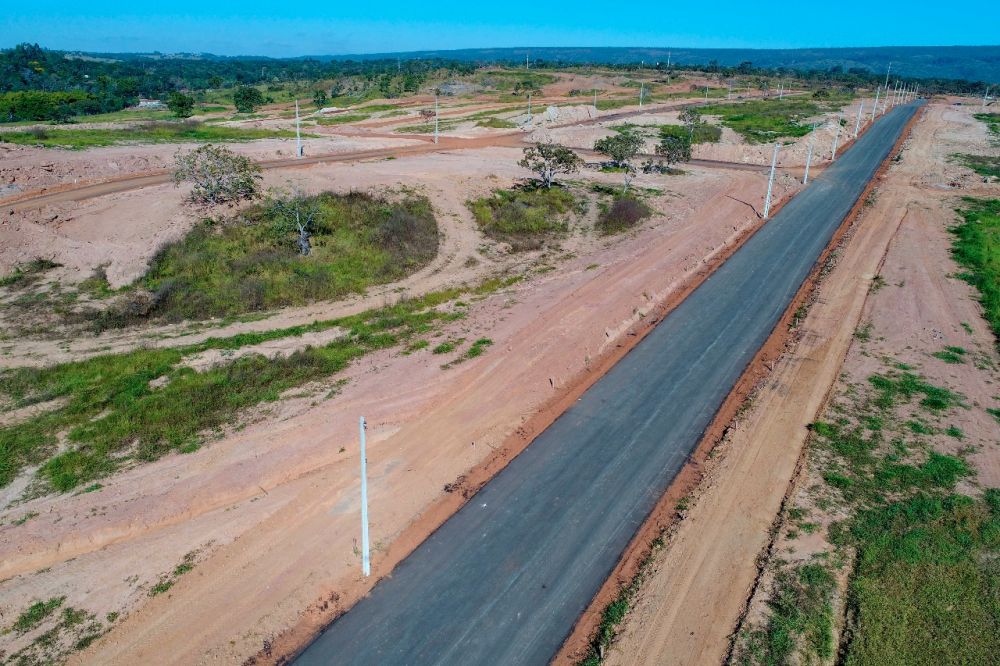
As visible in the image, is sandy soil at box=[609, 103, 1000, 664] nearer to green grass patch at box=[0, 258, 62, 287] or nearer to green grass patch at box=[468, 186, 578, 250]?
green grass patch at box=[468, 186, 578, 250]

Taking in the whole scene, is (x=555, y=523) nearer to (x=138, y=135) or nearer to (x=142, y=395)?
(x=142, y=395)

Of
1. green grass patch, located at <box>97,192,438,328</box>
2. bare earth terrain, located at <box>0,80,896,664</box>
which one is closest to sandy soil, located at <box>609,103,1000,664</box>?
bare earth terrain, located at <box>0,80,896,664</box>

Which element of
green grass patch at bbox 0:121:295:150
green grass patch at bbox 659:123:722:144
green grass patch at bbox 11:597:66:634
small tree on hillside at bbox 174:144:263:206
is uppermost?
green grass patch at bbox 659:123:722:144

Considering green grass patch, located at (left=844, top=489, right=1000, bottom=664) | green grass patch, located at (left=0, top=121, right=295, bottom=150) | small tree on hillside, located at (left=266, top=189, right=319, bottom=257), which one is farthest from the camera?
green grass patch, located at (left=0, top=121, right=295, bottom=150)

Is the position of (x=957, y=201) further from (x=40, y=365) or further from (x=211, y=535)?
(x=40, y=365)

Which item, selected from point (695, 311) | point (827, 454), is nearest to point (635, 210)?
point (695, 311)

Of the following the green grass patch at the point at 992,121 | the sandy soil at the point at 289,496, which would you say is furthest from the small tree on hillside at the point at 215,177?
the green grass patch at the point at 992,121
